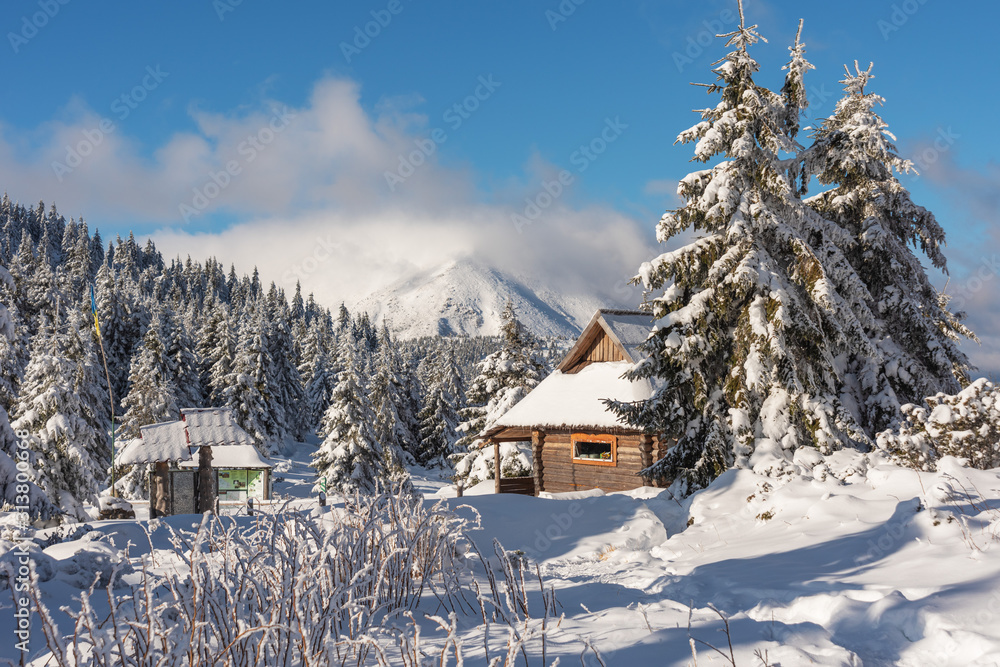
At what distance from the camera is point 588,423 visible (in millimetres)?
18375

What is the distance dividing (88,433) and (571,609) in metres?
23.5

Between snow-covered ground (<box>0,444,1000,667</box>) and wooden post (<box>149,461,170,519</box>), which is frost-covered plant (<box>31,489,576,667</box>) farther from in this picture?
wooden post (<box>149,461,170,519</box>)

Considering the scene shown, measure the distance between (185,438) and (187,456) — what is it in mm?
533

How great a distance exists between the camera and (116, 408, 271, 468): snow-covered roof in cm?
1659

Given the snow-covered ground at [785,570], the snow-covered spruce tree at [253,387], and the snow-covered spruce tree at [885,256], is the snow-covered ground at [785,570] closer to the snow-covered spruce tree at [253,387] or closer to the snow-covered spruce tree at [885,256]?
the snow-covered spruce tree at [885,256]

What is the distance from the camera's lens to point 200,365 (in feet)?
163

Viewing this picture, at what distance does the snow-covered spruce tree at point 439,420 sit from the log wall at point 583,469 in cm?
2311

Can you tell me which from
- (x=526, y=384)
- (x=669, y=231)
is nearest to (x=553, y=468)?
(x=526, y=384)

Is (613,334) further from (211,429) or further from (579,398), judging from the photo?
(211,429)

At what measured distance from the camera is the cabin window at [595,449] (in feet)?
63.5

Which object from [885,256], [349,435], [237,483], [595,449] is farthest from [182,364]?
[885,256]

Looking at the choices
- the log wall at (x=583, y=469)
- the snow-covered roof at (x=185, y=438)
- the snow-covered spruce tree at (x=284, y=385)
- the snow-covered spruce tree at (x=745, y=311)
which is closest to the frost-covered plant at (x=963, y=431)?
the snow-covered spruce tree at (x=745, y=311)

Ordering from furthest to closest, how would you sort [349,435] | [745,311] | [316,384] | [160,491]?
[316,384] < [349,435] < [160,491] < [745,311]

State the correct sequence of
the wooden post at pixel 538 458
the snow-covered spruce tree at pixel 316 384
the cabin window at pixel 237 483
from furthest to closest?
the snow-covered spruce tree at pixel 316 384, the cabin window at pixel 237 483, the wooden post at pixel 538 458
